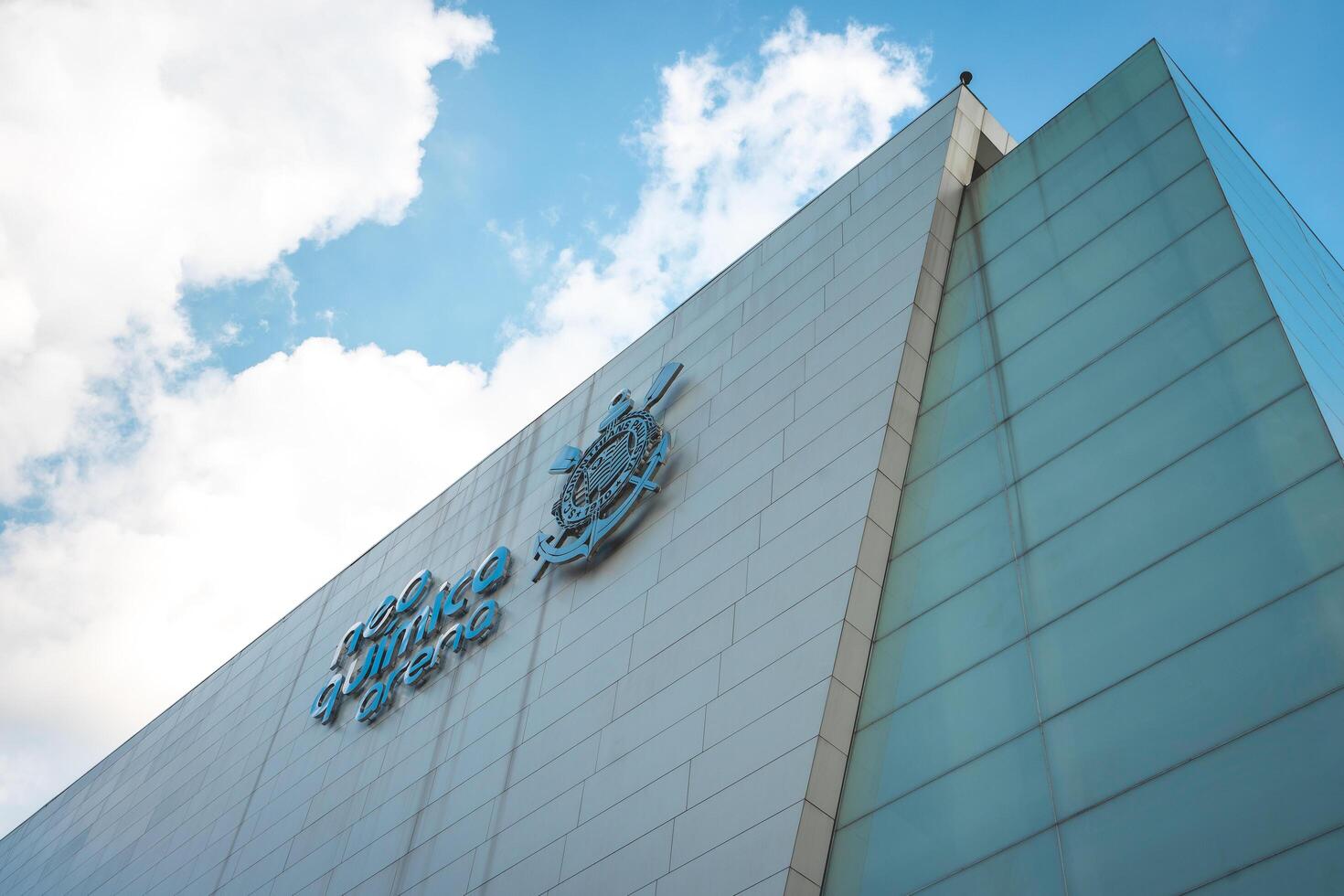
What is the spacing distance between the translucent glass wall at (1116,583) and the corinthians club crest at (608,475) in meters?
5.40

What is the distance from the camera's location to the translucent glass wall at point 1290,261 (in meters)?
12.7

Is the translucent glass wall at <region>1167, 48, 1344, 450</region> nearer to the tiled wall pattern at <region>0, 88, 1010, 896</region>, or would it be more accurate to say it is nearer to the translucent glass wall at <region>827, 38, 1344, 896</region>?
the translucent glass wall at <region>827, 38, 1344, 896</region>

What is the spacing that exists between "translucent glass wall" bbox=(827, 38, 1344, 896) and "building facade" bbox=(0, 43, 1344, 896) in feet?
0.12

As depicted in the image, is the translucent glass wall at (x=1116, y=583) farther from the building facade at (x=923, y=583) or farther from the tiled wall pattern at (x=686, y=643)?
the tiled wall pattern at (x=686, y=643)

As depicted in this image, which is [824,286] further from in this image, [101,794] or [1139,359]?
[101,794]

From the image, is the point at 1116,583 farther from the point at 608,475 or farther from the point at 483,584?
the point at 483,584

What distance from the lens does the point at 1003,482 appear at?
1405cm

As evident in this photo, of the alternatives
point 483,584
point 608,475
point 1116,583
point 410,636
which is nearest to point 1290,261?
point 1116,583

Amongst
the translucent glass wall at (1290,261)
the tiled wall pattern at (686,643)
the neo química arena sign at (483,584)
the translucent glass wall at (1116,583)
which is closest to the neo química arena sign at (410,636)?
the neo química arena sign at (483,584)

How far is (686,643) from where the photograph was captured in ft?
54.1

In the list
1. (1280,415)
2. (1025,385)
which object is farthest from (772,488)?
(1280,415)

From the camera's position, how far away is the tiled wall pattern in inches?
553

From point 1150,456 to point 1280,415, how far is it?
1.35 m

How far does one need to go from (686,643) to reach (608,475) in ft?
17.1
